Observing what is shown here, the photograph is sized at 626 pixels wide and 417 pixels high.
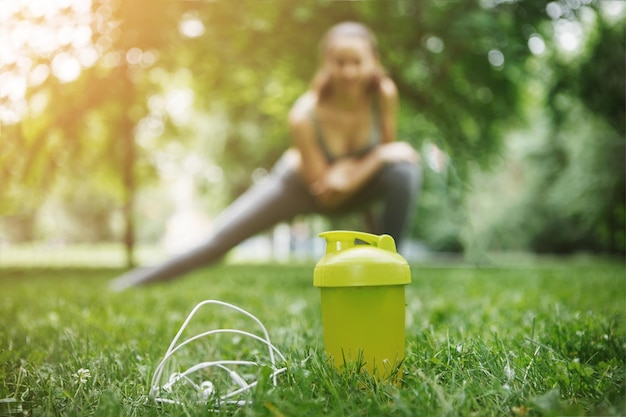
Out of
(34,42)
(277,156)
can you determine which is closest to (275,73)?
(34,42)

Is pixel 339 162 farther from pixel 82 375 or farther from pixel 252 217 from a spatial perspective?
pixel 82 375

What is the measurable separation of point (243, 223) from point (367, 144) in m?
1.36

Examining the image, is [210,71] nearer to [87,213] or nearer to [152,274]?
[152,274]

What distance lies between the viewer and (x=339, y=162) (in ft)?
15.8

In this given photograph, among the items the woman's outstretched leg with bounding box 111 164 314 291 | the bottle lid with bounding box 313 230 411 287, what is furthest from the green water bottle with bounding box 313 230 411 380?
the woman's outstretched leg with bounding box 111 164 314 291

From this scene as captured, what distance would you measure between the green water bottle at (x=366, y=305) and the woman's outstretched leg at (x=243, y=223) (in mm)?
3743

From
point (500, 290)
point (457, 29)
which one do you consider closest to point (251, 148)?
point (457, 29)

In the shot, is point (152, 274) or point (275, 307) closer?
point (275, 307)

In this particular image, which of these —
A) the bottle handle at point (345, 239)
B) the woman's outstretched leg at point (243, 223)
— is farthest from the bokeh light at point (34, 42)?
the bottle handle at point (345, 239)

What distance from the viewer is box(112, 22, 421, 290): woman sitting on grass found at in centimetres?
450

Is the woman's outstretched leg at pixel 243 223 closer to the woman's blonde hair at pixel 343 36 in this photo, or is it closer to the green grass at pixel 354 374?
the woman's blonde hair at pixel 343 36

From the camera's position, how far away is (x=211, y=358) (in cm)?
199

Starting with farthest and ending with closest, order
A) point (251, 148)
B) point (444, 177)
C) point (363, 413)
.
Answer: point (251, 148), point (444, 177), point (363, 413)

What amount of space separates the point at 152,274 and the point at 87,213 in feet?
108
